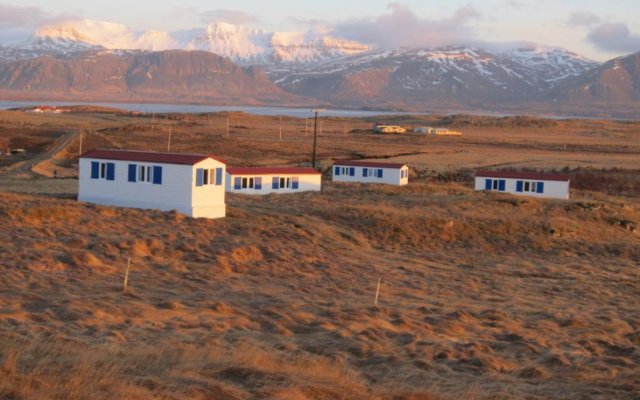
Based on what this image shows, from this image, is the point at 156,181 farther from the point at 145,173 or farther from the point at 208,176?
the point at 208,176

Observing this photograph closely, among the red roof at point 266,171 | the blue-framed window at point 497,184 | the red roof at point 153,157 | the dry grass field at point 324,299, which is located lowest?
→ the dry grass field at point 324,299

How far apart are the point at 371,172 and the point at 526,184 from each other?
862 centimetres

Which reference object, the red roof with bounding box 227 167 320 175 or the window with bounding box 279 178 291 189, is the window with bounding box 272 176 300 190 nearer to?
the window with bounding box 279 178 291 189

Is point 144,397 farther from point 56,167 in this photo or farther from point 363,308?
point 56,167

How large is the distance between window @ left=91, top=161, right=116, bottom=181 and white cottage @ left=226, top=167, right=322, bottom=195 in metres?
10.5

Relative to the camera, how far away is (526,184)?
5075 centimetres

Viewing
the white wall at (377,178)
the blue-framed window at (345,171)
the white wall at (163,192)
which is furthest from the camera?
the blue-framed window at (345,171)

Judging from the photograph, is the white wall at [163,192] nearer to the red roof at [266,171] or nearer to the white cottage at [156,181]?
the white cottage at [156,181]

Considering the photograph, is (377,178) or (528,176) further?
(377,178)

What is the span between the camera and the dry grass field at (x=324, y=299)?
12.8 m

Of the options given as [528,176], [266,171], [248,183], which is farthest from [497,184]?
[248,183]

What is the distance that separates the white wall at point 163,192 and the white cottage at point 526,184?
2117 cm

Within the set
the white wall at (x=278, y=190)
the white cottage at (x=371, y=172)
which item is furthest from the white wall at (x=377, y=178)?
the white wall at (x=278, y=190)

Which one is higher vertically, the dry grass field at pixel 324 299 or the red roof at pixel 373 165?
the red roof at pixel 373 165
